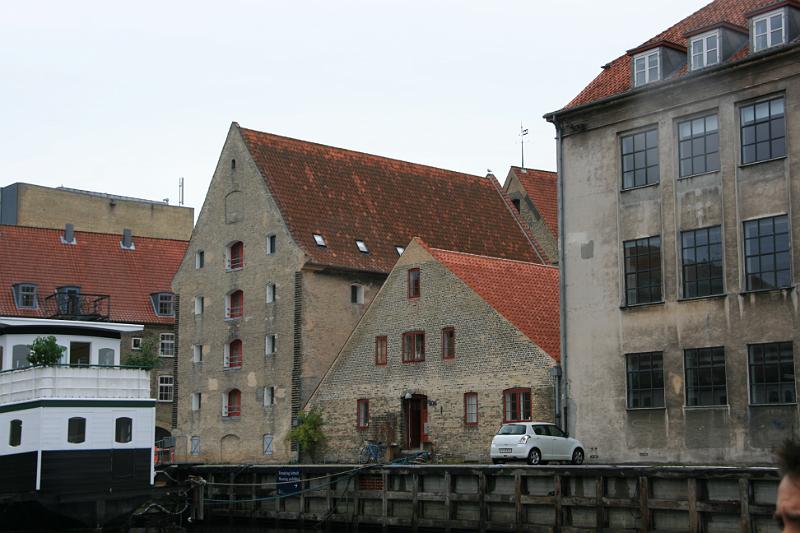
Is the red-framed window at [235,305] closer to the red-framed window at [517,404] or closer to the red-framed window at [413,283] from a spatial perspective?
the red-framed window at [413,283]

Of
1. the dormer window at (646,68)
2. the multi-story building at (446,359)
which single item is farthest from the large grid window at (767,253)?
the multi-story building at (446,359)

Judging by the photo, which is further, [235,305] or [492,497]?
[235,305]

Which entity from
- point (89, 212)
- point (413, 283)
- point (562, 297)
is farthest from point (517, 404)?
point (89, 212)

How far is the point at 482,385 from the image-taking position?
41.8 m

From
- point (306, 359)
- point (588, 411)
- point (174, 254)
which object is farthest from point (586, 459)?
point (174, 254)

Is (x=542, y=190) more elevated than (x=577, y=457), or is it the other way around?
(x=542, y=190)

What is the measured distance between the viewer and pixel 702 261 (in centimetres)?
3359

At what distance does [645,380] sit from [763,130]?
27.0 feet

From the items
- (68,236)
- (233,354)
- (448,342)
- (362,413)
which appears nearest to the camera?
(448,342)

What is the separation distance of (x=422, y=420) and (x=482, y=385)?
13.0 ft

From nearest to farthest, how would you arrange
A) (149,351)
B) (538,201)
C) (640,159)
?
(640,159) < (538,201) < (149,351)

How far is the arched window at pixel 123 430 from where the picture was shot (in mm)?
36781

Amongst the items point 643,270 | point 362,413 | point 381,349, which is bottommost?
point 362,413

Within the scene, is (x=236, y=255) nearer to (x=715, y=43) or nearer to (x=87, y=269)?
(x=87, y=269)
